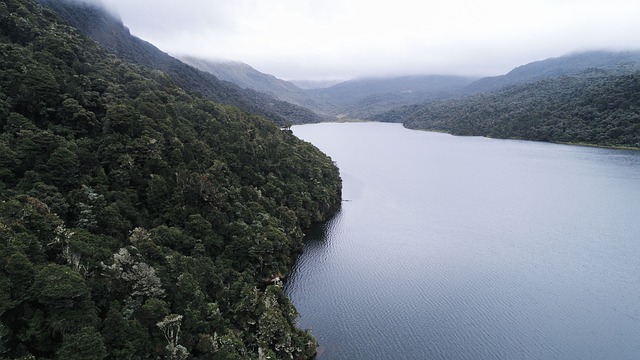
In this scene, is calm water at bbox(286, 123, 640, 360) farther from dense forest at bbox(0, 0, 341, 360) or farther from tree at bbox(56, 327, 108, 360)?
tree at bbox(56, 327, 108, 360)

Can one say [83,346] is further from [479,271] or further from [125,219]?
[479,271]

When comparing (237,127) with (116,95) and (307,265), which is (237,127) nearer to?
(116,95)

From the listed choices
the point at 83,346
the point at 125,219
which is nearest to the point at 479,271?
the point at 125,219

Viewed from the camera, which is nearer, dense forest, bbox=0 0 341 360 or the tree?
the tree

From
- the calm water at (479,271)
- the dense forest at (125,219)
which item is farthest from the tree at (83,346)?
the calm water at (479,271)

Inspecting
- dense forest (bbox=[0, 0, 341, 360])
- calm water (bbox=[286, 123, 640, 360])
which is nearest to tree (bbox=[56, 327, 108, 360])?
dense forest (bbox=[0, 0, 341, 360])

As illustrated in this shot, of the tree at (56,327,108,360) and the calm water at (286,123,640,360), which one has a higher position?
the tree at (56,327,108,360)
